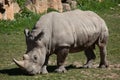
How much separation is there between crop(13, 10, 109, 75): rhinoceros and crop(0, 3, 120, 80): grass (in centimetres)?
33

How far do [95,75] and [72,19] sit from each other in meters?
1.44

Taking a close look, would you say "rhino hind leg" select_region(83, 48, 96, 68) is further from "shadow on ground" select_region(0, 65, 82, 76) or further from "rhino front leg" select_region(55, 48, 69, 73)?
"rhino front leg" select_region(55, 48, 69, 73)

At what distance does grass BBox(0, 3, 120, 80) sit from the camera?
30.3ft

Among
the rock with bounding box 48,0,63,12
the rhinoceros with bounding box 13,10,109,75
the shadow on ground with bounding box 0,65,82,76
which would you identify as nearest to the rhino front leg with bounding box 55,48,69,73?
the rhinoceros with bounding box 13,10,109,75

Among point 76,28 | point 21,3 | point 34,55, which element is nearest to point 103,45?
point 76,28

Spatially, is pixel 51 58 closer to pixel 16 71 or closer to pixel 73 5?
pixel 16 71

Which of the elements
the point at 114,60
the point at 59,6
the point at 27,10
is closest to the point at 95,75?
the point at 114,60

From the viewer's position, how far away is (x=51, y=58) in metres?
11.9

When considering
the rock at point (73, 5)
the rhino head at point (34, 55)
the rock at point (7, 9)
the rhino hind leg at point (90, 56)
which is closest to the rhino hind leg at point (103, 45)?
the rhino hind leg at point (90, 56)

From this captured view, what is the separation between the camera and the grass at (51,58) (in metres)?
9.24

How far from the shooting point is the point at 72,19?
9781mm

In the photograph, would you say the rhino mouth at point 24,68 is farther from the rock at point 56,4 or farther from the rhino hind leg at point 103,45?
the rock at point 56,4

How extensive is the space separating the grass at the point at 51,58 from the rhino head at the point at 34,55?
7.7 inches

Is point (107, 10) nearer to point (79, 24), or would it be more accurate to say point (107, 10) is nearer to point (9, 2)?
point (9, 2)
